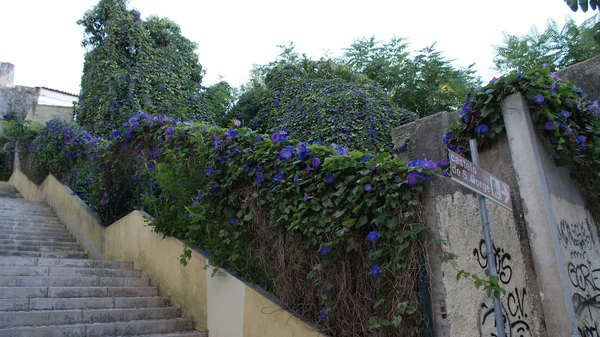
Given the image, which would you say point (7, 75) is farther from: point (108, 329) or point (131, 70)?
point (108, 329)

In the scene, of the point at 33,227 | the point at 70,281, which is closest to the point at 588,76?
the point at 70,281

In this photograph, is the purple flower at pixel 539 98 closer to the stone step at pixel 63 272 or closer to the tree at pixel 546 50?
the stone step at pixel 63 272

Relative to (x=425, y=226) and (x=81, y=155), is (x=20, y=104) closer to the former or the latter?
(x=81, y=155)

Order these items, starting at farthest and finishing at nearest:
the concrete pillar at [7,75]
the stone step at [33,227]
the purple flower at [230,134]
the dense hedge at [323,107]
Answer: the concrete pillar at [7,75]
the dense hedge at [323,107]
the stone step at [33,227]
the purple flower at [230,134]

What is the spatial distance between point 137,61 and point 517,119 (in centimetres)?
1236

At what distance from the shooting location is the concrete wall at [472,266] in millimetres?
3498

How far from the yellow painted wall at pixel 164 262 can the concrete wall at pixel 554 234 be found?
135 inches

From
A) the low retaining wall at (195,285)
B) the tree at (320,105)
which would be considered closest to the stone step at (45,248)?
the low retaining wall at (195,285)

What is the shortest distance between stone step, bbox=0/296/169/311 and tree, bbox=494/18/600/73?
410 inches

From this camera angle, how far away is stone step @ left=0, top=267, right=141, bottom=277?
568 cm

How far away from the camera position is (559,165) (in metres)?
4.51

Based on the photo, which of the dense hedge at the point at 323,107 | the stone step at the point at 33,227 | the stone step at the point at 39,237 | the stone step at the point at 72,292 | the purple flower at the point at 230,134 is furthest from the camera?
the dense hedge at the point at 323,107

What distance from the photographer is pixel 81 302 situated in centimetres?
518

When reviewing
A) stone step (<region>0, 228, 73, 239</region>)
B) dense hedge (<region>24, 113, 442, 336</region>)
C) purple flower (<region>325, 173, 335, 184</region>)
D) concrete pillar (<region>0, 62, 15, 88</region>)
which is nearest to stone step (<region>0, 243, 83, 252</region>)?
stone step (<region>0, 228, 73, 239</region>)
